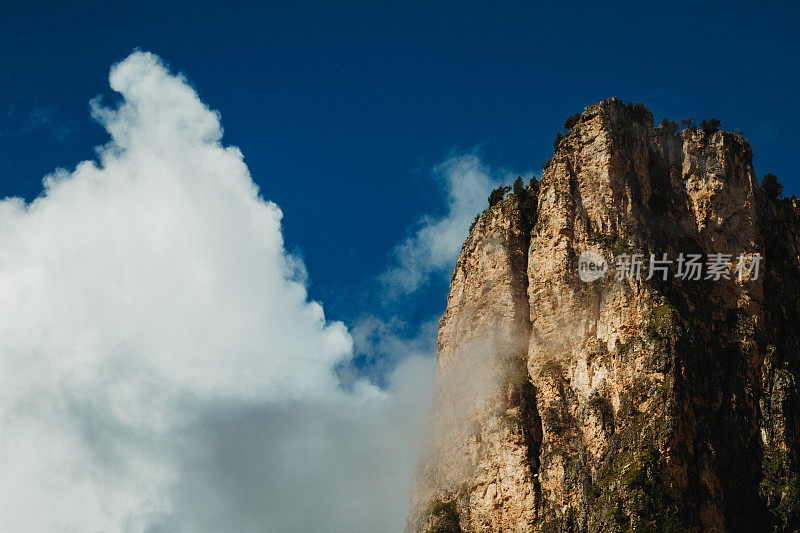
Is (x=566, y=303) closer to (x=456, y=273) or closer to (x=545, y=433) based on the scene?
(x=545, y=433)

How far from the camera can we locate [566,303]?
3482 inches

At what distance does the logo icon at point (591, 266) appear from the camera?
8744 centimetres

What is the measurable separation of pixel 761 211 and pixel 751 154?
8.14 metres

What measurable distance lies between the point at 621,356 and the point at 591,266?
12629 mm

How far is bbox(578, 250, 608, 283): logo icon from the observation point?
3442 inches

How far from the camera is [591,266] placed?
88.5 meters

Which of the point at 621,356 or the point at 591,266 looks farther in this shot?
the point at 591,266

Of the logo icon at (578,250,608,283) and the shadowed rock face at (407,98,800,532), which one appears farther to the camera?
the logo icon at (578,250,608,283)

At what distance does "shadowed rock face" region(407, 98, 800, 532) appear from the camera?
74250 mm

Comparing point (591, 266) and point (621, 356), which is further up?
point (591, 266)

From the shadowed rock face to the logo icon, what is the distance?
88 cm

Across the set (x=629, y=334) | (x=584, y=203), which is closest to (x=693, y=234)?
(x=584, y=203)

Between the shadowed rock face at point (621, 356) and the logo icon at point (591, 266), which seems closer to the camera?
the shadowed rock face at point (621, 356)

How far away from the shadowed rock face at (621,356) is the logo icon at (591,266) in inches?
34.8
